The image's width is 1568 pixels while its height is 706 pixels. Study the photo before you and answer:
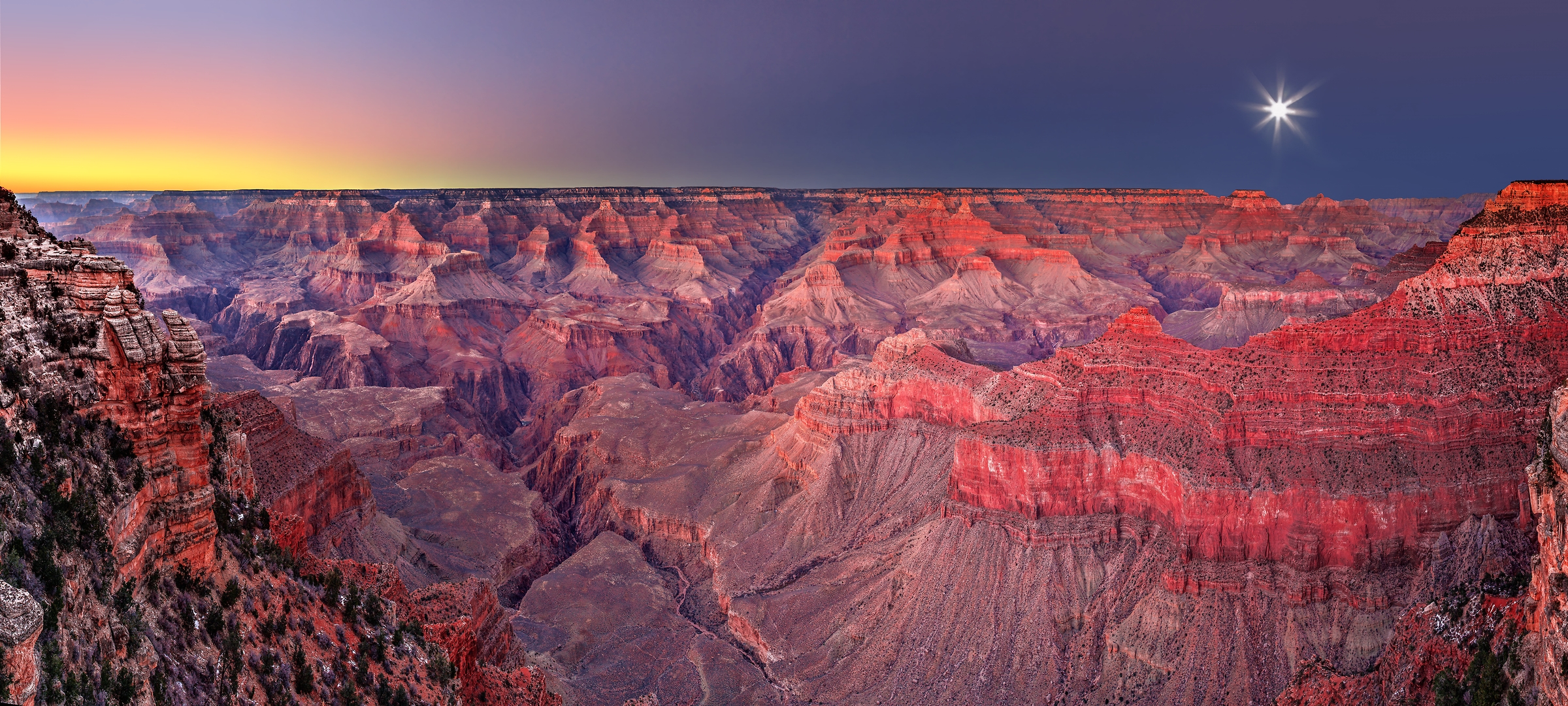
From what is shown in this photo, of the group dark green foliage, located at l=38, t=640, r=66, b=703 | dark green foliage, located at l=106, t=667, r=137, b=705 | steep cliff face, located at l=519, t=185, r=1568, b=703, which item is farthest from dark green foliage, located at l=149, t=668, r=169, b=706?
steep cliff face, located at l=519, t=185, r=1568, b=703

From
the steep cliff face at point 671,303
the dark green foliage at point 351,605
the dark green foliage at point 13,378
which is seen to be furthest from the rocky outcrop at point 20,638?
the steep cliff face at point 671,303

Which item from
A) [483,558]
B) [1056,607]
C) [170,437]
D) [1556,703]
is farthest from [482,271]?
[1556,703]

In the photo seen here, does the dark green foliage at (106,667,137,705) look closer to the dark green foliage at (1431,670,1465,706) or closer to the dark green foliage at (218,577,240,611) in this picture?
the dark green foliage at (218,577,240,611)

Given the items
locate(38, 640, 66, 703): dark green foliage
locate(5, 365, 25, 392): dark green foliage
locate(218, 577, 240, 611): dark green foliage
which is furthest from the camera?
locate(218, 577, 240, 611): dark green foliage

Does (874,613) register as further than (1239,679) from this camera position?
Yes

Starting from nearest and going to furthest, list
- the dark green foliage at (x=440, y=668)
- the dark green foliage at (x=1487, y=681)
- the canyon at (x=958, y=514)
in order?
1. the dark green foliage at (x=1487, y=681)
2. the canyon at (x=958, y=514)
3. the dark green foliage at (x=440, y=668)

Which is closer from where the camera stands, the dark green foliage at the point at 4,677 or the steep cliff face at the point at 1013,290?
the dark green foliage at the point at 4,677

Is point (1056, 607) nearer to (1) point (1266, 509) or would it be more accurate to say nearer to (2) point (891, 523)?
(1) point (1266, 509)

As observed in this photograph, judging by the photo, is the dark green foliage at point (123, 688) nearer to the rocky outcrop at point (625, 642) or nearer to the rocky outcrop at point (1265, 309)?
the rocky outcrop at point (625, 642)

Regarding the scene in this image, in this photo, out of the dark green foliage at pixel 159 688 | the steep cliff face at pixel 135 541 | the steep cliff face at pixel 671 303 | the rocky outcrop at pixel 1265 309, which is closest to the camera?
the steep cliff face at pixel 135 541

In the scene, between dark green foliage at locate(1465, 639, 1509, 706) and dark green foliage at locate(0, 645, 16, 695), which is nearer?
dark green foliage at locate(0, 645, 16, 695)

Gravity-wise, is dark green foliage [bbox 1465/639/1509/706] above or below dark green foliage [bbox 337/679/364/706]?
above
